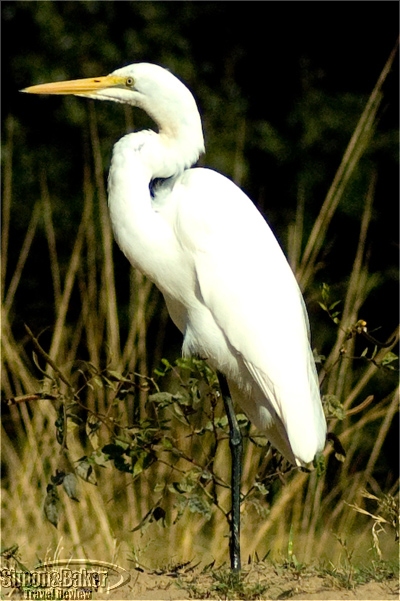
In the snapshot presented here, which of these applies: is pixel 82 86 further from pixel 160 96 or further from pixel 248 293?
pixel 248 293

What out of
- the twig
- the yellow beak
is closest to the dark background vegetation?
the yellow beak

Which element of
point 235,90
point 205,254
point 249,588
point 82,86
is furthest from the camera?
point 235,90

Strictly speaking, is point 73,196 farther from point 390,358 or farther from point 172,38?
point 390,358

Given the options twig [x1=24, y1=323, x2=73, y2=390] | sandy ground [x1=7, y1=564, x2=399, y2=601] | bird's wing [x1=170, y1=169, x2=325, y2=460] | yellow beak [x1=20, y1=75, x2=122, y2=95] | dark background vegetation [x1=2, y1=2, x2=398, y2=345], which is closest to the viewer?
sandy ground [x1=7, y1=564, x2=399, y2=601]

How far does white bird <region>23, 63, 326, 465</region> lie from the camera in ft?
9.55

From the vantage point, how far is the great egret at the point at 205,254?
2.91 m

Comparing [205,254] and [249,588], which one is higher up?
[205,254]

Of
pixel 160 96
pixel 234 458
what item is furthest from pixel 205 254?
pixel 234 458

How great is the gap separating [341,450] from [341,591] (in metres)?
0.52

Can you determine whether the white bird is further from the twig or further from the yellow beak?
the twig

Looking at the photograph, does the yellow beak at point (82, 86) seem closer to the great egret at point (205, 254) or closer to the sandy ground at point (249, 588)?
the great egret at point (205, 254)

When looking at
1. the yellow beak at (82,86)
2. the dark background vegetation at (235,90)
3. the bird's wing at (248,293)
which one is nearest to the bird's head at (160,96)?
the yellow beak at (82,86)

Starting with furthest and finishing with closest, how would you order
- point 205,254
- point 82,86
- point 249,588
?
→ point 82,86, point 205,254, point 249,588

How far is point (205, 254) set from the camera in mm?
2943
